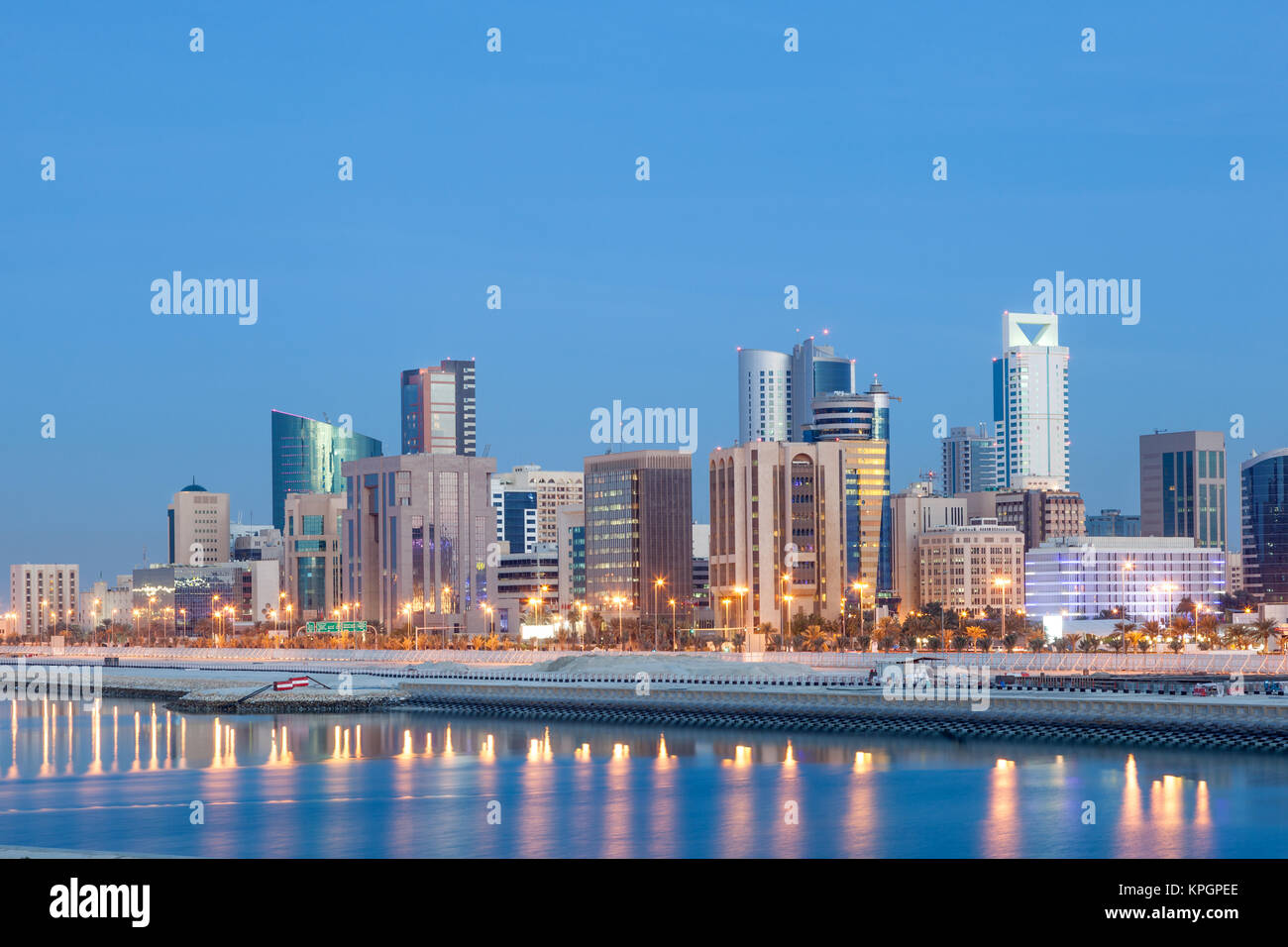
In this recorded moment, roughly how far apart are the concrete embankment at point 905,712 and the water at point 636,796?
98.1 inches

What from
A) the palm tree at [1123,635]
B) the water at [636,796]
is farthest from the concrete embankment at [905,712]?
the palm tree at [1123,635]

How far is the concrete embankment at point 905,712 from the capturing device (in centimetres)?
8194

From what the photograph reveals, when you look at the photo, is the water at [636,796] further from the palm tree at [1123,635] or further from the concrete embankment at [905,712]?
the palm tree at [1123,635]

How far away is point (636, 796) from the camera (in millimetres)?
71250

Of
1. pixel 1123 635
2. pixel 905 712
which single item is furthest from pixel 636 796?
pixel 1123 635

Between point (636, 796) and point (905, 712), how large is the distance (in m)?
31.5

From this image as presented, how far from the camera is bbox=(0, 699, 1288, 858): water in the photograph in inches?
2276

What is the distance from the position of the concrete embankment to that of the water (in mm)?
2491
